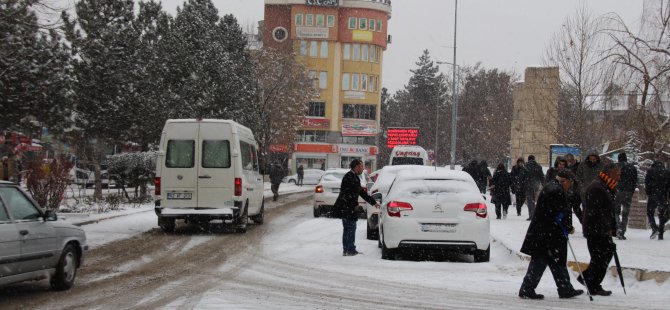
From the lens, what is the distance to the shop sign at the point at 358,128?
290 feet

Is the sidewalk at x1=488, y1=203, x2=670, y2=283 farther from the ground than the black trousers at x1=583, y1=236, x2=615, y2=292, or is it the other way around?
the black trousers at x1=583, y1=236, x2=615, y2=292

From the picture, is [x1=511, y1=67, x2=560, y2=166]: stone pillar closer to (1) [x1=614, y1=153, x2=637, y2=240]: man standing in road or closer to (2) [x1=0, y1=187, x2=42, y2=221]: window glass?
(1) [x1=614, y1=153, x2=637, y2=240]: man standing in road

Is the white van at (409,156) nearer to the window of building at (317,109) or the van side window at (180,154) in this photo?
the van side window at (180,154)

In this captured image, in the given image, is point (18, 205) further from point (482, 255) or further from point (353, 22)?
point (353, 22)

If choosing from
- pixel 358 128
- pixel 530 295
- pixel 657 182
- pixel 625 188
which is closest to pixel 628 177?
pixel 625 188

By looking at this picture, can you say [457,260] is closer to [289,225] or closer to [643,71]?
[289,225]

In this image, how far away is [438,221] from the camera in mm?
13219

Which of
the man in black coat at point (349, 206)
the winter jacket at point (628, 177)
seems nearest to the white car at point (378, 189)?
the man in black coat at point (349, 206)

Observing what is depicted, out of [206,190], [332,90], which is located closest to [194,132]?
[206,190]

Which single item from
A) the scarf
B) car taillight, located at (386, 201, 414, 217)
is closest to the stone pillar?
car taillight, located at (386, 201, 414, 217)

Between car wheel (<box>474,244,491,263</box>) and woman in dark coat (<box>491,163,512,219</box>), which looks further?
woman in dark coat (<box>491,163,512,219</box>)

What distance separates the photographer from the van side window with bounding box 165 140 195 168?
18.0 metres

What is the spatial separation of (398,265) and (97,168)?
86.4 feet

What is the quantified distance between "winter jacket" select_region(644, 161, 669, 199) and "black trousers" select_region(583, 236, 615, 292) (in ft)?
25.6
